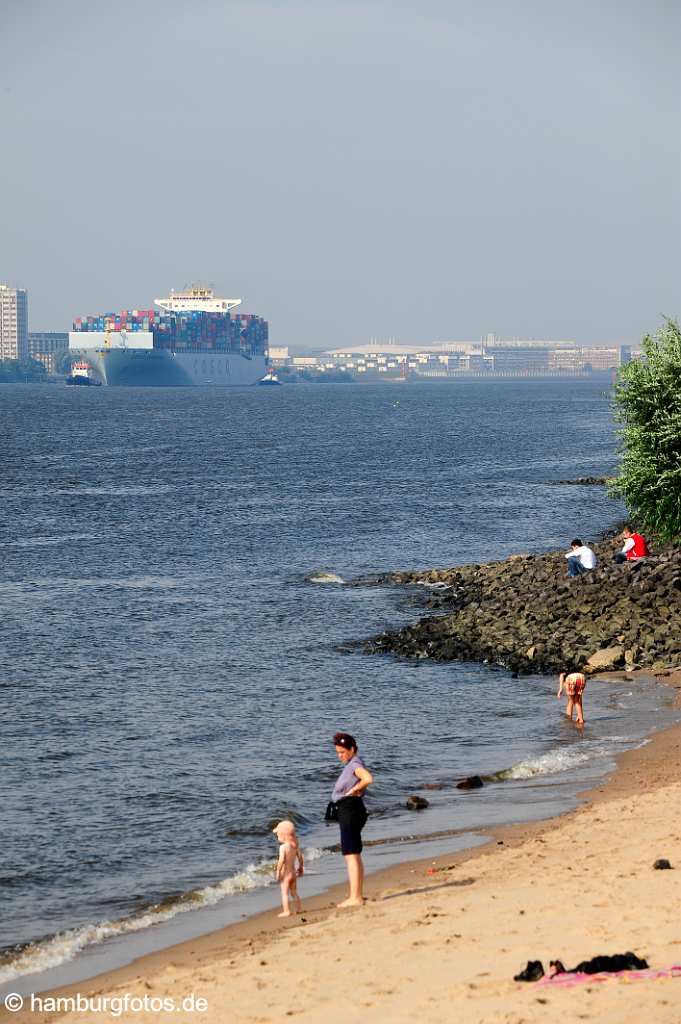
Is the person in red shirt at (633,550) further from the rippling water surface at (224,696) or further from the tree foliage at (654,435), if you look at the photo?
the rippling water surface at (224,696)

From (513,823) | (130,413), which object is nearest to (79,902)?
(513,823)

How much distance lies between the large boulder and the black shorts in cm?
1471

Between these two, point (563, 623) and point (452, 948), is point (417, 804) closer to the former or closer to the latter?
point (452, 948)

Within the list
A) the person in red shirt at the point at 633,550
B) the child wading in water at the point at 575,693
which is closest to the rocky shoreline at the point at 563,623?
the person in red shirt at the point at 633,550

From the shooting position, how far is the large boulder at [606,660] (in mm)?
27719

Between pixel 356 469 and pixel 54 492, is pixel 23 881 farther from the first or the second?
pixel 356 469

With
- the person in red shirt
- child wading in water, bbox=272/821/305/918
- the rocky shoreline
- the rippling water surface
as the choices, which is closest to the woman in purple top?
child wading in water, bbox=272/821/305/918

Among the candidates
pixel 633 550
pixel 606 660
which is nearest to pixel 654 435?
pixel 633 550

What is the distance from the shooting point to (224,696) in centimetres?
2734

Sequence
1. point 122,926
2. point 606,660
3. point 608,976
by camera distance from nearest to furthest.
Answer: point 608,976 < point 122,926 < point 606,660

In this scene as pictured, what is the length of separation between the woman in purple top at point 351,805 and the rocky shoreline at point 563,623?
1457cm

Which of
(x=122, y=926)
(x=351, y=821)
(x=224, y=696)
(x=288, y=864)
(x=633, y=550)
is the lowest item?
(x=224, y=696)

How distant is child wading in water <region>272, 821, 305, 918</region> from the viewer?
A: 14.0 m

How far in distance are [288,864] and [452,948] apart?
2.63 metres
